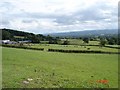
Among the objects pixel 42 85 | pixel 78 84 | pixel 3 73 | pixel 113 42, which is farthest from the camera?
pixel 113 42

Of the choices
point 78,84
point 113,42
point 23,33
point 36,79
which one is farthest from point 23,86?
point 23,33

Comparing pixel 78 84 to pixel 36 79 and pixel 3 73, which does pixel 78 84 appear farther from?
pixel 3 73

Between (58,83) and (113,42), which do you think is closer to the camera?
(58,83)

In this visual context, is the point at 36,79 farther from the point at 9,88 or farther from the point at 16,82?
the point at 9,88

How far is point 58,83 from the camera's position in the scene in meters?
22.6

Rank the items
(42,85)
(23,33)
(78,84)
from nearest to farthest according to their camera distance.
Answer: (42,85) < (78,84) < (23,33)

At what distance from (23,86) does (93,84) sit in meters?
6.52

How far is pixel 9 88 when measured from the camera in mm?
19547

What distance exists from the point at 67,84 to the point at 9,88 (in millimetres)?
5288

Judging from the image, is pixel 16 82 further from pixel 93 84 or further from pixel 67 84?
pixel 93 84

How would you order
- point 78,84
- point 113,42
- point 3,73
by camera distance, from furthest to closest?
point 113,42 → point 3,73 → point 78,84

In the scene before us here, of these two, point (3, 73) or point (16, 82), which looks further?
point (3, 73)

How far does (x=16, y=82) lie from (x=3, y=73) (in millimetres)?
4152

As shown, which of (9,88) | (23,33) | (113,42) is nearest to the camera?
(9,88)
